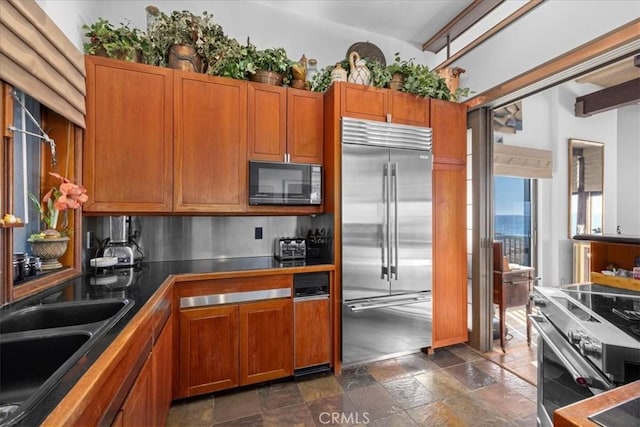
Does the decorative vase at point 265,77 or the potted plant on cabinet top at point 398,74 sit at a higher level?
the potted plant on cabinet top at point 398,74

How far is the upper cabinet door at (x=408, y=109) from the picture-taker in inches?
101

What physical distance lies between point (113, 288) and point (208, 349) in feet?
2.47

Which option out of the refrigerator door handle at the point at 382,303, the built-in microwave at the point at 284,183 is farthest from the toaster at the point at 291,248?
the refrigerator door handle at the point at 382,303

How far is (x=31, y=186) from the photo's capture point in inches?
64.9

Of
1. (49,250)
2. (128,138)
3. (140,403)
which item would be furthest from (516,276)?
(49,250)

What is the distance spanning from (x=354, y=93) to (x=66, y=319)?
235 cm

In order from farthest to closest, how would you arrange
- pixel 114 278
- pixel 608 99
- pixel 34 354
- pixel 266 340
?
pixel 608 99, pixel 266 340, pixel 114 278, pixel 34 354

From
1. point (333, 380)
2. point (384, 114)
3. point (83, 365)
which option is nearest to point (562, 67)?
point (384, 114)

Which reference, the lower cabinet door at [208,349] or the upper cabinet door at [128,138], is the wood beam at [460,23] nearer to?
the upper cabinet door at [128,138]

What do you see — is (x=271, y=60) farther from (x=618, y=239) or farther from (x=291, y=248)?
(x=618, y=239)

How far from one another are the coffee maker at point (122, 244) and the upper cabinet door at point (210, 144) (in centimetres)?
51

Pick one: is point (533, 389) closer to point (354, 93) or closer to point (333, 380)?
point (333, 380)

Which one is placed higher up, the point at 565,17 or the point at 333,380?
the point at 565,17

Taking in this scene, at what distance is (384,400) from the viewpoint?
202 centimetres
